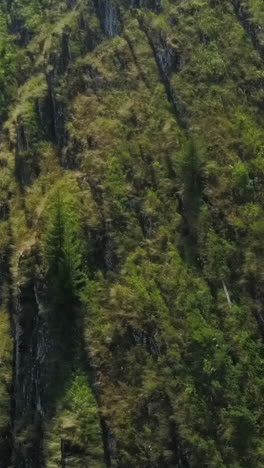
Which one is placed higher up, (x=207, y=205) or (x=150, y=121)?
(x=150, y=121)

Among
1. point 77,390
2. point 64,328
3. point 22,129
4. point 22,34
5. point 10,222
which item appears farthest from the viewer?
point 22,34

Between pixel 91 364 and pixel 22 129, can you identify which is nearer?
pixel 91 364

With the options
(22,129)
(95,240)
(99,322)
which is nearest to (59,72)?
(22,129)

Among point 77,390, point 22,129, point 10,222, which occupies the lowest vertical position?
point 77,390

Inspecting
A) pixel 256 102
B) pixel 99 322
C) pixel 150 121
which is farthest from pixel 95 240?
→ pixel 256 102

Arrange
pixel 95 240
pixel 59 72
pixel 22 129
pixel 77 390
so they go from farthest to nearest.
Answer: pixel 59 72
pixel 22 129
pixel 95 240
pixel 77 390

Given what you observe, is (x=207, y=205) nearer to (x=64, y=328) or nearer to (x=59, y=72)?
(x=64, y=328)
